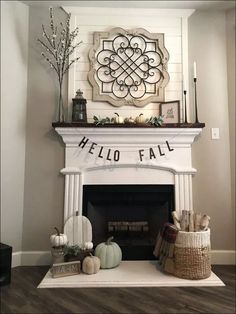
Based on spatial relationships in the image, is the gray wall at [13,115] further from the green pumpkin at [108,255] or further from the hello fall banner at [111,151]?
the green pumpkin at [108,255]

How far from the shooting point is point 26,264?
2475 millimetres

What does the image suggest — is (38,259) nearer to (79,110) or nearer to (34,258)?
(34,258)

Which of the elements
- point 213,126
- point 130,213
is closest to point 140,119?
point 213,126

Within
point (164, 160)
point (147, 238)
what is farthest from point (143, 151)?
point (147, 238)

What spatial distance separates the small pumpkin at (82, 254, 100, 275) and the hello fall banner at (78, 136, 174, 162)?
2.89 feet

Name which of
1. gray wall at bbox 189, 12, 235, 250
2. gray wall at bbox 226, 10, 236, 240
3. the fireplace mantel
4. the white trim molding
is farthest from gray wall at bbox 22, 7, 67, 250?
gray wall at bbox 226, 10, 236, 240

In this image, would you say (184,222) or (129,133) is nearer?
(184,222)

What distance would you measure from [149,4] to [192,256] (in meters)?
2.31

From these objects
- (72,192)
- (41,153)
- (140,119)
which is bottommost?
(72,192)

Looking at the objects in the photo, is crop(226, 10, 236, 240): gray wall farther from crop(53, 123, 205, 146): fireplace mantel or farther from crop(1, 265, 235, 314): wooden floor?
crop(1, 265, 235, 314): wooden floor

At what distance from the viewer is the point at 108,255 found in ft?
7.34

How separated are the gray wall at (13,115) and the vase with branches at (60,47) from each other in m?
0.21

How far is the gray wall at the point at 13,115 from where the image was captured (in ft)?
7.82

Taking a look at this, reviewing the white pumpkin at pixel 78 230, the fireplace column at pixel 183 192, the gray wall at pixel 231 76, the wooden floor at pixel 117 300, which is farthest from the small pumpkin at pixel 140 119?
the wooden floor at pixel 117 300
